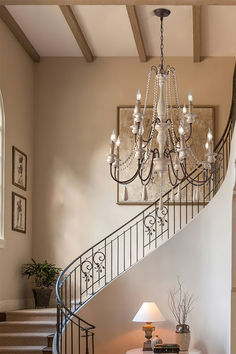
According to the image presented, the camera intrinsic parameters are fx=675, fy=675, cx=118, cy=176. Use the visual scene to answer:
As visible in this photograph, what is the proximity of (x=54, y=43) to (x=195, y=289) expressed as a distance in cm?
512

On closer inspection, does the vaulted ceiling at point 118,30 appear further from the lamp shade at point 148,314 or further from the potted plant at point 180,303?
the lamp shade at point 148,314

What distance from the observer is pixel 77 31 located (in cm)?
1134

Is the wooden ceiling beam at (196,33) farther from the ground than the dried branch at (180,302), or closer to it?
farther from the ground

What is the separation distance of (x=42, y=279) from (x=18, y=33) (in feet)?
14.3

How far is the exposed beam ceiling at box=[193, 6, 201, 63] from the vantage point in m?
10.6

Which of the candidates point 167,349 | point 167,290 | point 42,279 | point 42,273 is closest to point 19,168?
point 42,273

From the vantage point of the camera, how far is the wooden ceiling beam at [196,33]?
1055cm

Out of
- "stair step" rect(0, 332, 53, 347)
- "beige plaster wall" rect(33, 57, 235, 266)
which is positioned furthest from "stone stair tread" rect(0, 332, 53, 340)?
"beige plaster wall" rect(33, 57, 235, 266)

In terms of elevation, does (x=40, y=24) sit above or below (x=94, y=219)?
above

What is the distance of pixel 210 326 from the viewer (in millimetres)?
10234

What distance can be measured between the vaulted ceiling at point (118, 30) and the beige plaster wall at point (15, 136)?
1.10 feet

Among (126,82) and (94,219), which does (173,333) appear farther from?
(126,82)

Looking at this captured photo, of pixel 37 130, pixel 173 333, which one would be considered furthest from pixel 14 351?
pixel 37 130

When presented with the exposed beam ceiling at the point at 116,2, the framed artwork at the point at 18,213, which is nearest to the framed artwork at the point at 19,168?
the framed artwork at the point at 18,213
